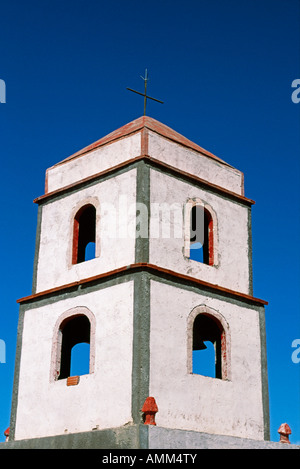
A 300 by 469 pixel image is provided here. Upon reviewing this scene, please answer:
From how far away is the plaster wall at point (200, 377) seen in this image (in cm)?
1375

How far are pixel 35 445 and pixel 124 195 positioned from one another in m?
5.06

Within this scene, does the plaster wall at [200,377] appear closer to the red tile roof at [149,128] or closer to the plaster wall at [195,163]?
the plaster wall at [195,163]

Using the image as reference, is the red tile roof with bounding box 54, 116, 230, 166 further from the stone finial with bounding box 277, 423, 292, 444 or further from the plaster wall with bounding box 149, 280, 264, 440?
the stone finial with bounding box 277, 423, 292, 444

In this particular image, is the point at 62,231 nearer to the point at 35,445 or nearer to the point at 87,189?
the point at 87,189

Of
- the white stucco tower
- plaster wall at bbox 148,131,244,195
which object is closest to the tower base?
the white stucco tower

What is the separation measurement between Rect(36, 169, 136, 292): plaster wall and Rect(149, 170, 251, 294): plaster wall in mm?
487

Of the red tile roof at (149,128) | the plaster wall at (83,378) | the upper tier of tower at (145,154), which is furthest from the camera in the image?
the red tile roof at (149,128)

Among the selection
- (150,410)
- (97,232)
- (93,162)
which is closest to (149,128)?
(93,162)

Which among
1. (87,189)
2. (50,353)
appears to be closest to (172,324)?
(50,353)

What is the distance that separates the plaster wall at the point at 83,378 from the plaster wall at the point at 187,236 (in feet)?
4.13

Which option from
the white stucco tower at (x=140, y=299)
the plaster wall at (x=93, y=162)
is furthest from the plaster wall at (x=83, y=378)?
the plaster wall at (x=93, y=162)

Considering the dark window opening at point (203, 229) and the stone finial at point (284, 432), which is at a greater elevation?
the dark window opening at point (203, 229)
